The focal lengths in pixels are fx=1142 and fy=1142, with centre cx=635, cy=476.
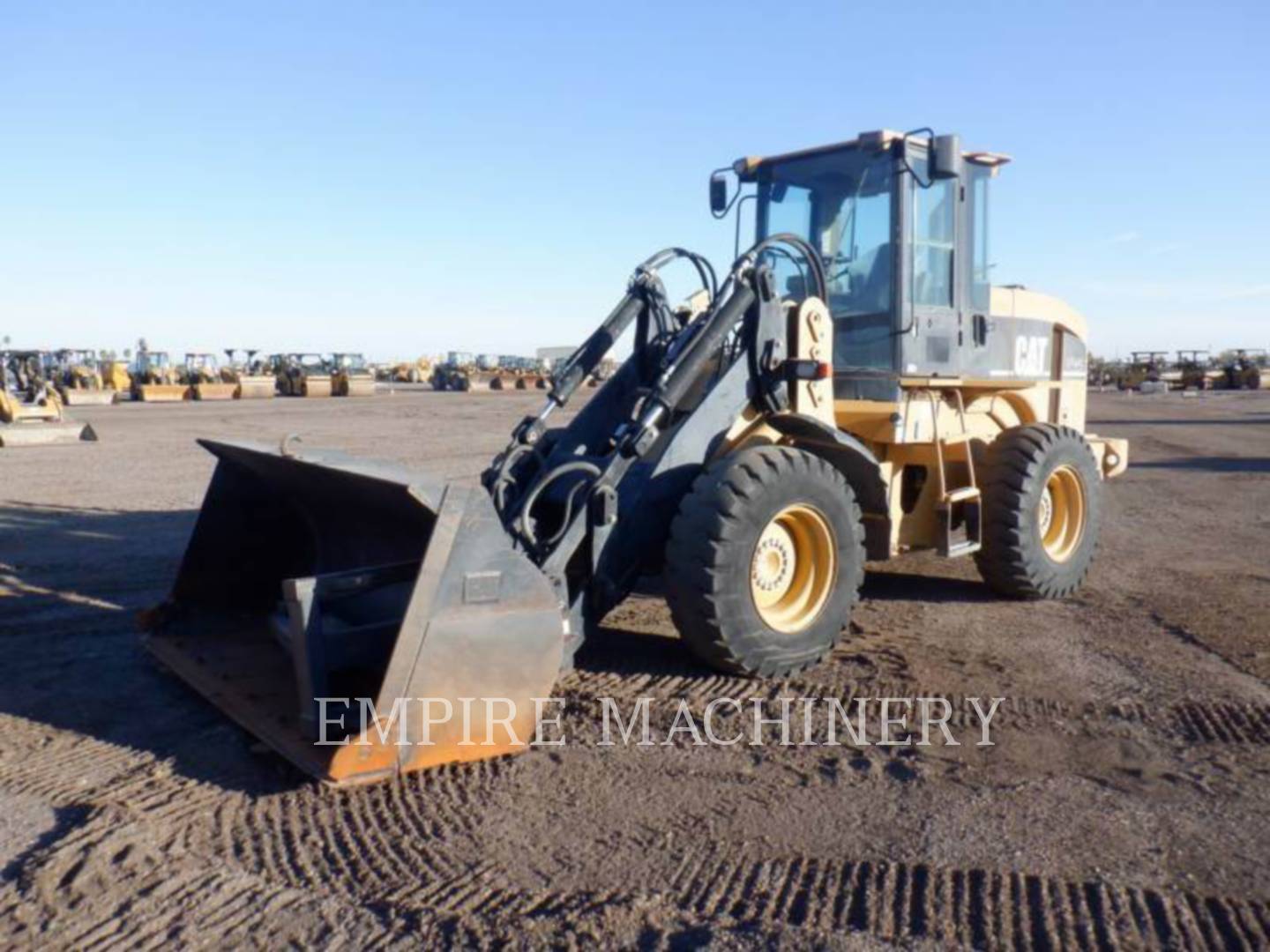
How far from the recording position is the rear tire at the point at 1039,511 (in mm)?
7051

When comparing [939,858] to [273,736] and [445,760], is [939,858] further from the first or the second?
[273,736]

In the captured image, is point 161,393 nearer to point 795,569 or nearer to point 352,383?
point 352,383

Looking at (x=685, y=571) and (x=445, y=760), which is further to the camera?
(x=685, y=571)

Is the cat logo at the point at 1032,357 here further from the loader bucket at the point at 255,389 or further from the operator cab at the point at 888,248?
the loader bucket at the point at 255,389

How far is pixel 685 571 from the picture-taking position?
16.7 ft

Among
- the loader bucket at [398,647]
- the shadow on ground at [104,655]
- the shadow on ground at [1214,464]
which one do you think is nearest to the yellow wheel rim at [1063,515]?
the loader bucket at [398,647]

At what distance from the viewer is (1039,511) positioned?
23.9ft

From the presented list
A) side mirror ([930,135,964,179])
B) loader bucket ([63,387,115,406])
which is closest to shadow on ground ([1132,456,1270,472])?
side mirror ([930,135,964,179])

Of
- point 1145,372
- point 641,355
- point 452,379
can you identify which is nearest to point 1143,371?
point 1145,372

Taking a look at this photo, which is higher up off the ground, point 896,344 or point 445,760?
point 896,344

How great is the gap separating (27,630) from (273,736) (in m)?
2.80

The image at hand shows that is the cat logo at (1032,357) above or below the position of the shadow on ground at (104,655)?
above

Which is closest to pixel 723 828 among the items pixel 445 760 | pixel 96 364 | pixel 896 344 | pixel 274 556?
pixel 445 760

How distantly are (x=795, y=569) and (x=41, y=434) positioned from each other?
18.2 metres
